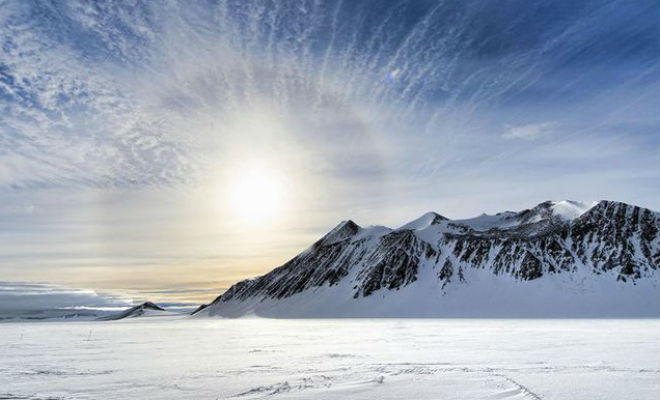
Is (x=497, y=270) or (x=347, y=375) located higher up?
(x=497, y=270)

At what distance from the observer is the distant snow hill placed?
12531cm

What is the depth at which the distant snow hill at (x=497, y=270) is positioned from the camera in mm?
125312

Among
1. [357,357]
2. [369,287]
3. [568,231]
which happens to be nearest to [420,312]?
[369,287]

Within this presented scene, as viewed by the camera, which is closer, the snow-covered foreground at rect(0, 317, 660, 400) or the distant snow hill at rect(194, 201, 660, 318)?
the snow-covered foreground at rect(0, 317, 660, 400)

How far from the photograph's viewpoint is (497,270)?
14300cm

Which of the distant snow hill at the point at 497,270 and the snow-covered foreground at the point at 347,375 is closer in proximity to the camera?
the snow-covered foreground at the point at 347,375

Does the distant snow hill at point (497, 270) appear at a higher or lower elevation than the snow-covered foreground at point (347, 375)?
higher

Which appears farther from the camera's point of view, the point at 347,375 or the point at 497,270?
the point at 497,270

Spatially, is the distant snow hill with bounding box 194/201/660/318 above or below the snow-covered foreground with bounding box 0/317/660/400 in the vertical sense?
above

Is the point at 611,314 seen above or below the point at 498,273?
below

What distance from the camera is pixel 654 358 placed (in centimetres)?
2289

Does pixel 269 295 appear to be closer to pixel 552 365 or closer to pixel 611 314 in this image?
pixel 611 314

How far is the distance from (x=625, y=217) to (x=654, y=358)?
141823mm

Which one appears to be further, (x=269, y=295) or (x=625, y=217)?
(x=269, y=295)
